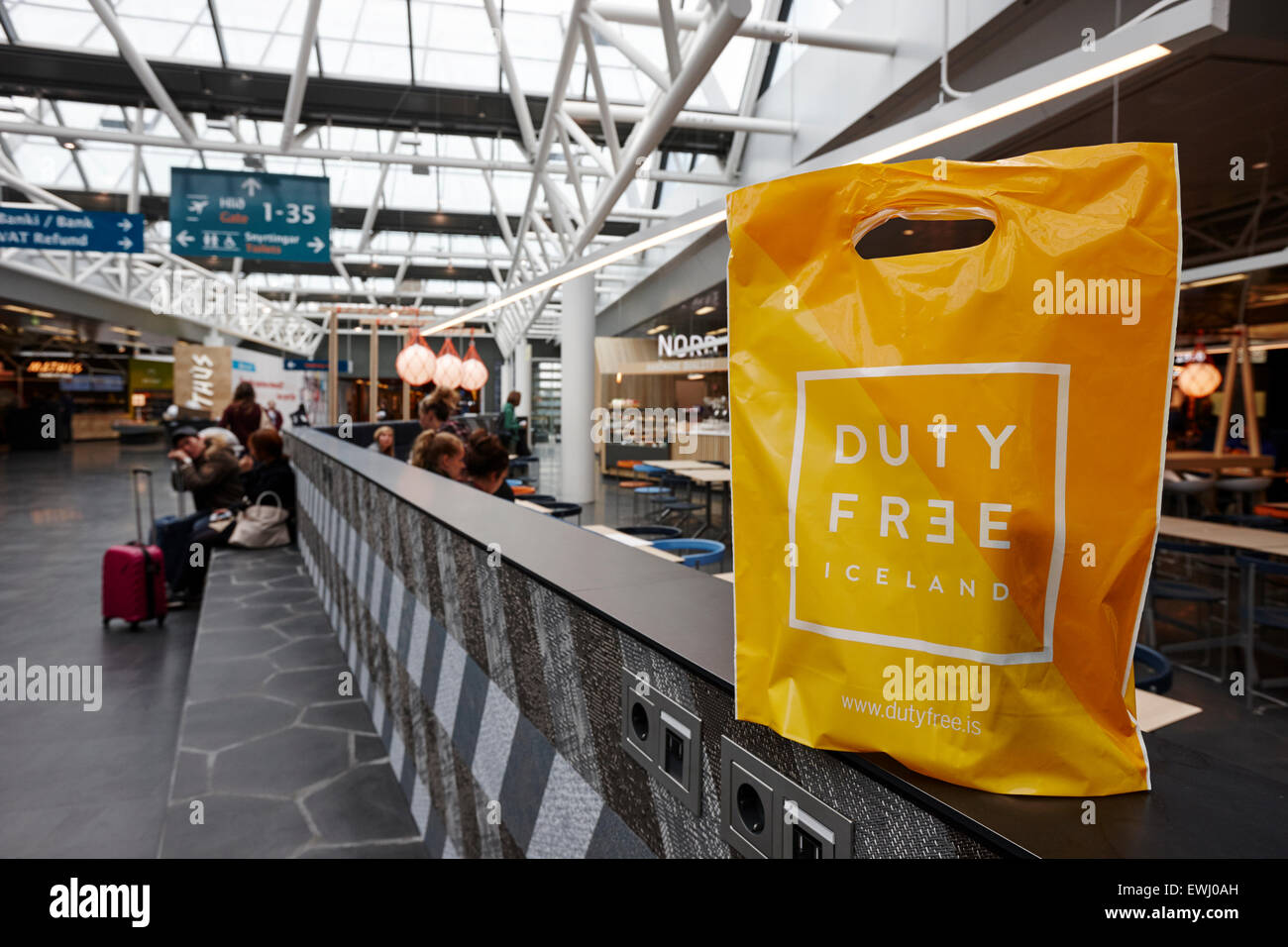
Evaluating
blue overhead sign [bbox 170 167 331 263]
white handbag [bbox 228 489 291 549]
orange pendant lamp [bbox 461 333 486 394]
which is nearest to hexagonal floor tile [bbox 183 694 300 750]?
white handbag [bbox 228 489 291 549]

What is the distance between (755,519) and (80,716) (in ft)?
15.0

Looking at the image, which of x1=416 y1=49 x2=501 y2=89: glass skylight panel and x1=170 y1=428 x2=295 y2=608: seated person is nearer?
x1=170 y1=428 x2=295 y2=608: seated person

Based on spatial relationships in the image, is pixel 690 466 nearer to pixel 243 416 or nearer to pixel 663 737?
pixel 243 416

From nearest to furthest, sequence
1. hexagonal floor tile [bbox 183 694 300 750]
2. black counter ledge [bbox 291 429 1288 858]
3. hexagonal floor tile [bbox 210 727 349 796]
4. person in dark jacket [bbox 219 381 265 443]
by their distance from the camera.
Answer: black counter ledge [bbox 291 429 1288 858] → hexagonal floor tile [bbox 210 727 349 796] → hexagonal floor tile [bbox 183 694 300 750] → person in dark jacket [bbox 219 381 265 443]

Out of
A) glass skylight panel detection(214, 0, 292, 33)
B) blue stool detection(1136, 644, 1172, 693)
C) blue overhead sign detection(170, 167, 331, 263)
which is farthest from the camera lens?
blue overhead sign detection(170, 167, 331, 263)

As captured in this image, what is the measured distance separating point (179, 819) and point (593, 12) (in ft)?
19.1

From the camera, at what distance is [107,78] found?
8.38 meters

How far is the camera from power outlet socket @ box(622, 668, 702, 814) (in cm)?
97

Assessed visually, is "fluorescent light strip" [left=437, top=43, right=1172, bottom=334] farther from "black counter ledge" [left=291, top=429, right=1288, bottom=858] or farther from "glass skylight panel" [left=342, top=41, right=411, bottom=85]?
"glass skylight panel" [left=342, top=41, right=411, bottom=85]

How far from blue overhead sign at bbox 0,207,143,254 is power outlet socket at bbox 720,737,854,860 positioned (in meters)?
11.7

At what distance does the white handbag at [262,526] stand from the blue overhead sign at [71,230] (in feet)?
18.1

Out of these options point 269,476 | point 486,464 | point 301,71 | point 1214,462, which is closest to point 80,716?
point 486,464

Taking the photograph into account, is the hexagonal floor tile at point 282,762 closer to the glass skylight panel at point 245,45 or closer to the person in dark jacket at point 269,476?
the person in dark jacket at point 269,476
